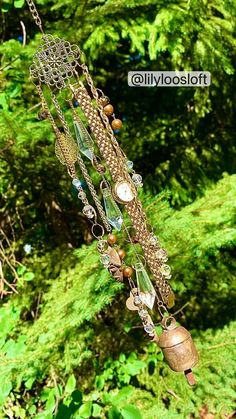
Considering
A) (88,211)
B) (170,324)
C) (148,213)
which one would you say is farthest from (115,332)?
(88,211)

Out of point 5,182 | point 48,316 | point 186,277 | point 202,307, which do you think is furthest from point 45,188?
point 202,307

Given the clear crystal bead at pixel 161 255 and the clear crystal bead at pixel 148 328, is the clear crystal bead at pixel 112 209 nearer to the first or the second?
the clear crystal bead at pixel 161 255

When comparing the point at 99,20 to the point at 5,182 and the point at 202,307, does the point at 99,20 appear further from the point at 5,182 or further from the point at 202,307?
the point at 202,307

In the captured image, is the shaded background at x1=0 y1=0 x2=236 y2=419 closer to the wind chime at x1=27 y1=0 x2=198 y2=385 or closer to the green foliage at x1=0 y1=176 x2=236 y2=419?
the green foliage at x1=0 y1=176 x2=236 y2=419

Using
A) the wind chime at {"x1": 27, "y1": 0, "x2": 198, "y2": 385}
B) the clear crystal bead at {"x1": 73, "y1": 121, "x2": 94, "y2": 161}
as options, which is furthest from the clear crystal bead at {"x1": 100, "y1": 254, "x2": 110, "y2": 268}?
the clear crystal bead at {"x1": 73, "y1": 121, "x2": 94, "y2": 161}

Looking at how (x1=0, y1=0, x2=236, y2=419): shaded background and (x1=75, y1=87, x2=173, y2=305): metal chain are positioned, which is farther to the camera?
(x1=0, y1=0, x2=236, y2=419): shaded background

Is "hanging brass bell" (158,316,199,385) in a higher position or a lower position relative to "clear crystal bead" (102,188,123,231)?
lower
